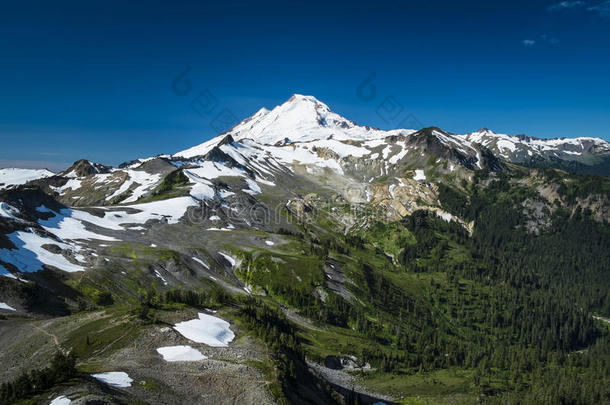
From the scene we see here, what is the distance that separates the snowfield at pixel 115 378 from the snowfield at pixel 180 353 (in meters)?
7.19

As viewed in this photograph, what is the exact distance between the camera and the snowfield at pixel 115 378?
44.0m

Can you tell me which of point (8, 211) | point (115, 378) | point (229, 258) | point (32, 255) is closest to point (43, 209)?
point (8, 211)

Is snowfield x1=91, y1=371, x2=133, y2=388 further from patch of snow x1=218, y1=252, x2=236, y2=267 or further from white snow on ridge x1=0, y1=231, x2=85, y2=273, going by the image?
patch of snow x1=218, y1=252, x2=236, y2=267

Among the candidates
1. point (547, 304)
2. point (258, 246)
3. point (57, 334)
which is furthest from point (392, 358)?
point (547, 304)

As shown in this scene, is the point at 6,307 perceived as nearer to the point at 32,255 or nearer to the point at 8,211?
the point at 32,255

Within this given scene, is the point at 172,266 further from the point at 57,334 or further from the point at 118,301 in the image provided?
the point at 57,334

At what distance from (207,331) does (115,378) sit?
67.5 ft

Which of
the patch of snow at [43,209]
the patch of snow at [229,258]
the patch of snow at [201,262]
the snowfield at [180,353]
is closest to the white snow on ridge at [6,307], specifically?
the snowfield at [180,353]

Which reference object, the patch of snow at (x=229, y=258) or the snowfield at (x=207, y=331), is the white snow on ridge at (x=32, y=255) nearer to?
the snowfield at (x=207, y=331)

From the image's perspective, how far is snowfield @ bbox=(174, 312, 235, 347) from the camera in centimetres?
6132

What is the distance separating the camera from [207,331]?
65188 mm

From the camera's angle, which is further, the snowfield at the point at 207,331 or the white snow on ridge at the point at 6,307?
the white snow on ridge at the point at 6,307

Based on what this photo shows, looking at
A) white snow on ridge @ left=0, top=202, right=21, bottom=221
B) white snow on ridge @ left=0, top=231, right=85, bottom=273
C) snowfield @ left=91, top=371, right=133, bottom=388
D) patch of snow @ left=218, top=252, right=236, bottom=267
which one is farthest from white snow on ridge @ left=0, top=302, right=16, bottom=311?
patch of snow @ left=218, top=252, right=236, bottom=267

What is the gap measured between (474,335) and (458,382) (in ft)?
183
